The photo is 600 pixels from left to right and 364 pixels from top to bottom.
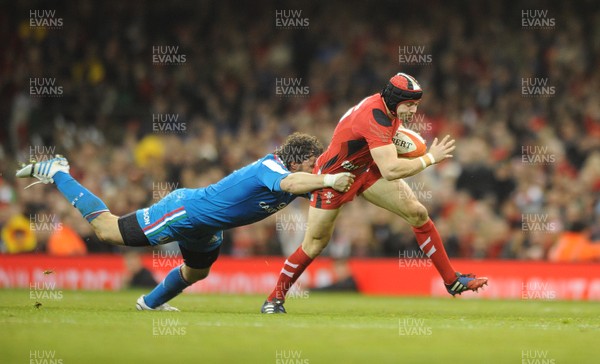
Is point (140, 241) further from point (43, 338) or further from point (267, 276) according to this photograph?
point (267, 276)

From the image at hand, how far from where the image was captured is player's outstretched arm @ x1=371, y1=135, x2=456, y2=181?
10375 mm

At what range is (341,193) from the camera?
35.4ft

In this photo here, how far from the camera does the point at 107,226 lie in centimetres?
1046

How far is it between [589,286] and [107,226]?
8489mm

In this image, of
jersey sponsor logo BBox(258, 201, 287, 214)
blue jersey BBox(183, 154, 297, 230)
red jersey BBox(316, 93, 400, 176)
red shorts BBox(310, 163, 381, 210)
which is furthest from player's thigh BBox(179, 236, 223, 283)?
red jersey BBox(316, 93, 400, 176)

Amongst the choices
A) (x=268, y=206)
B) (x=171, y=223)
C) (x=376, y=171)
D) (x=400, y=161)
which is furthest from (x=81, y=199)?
(x=400, y=161)

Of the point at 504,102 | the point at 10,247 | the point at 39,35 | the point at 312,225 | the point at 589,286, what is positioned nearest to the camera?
the point at 312,225

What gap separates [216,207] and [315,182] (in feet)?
4.25

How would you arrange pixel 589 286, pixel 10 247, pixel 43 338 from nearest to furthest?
pixel 43 338
pixel 589 286
pixel 10 247

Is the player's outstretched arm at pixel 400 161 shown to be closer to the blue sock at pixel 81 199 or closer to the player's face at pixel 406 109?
the player's face at pixel 406 109

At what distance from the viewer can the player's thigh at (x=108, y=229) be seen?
410 inches

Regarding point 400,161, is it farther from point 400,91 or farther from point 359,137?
point 400,91

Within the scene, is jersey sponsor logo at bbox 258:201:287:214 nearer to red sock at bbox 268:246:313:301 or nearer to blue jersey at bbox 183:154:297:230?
blue jersey at bbox 183:154:297:230

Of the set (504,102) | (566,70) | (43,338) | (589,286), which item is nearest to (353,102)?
(504,102)
